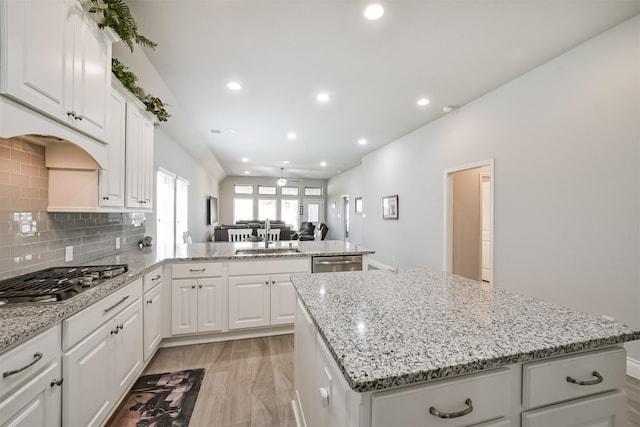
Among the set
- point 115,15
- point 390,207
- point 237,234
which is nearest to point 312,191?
point 237,234

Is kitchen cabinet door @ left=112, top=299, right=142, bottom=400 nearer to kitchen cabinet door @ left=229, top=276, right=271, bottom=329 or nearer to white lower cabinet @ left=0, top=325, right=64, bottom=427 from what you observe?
white lower cabinet @ left=0, top=325, right=64, bottom=427

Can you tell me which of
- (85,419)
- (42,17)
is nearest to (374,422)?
(85,419)

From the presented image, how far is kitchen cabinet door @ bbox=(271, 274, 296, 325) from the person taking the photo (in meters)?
2.73

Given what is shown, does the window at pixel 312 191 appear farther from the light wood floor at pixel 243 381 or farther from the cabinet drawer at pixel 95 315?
the cabinet drawer at pixel 95 315

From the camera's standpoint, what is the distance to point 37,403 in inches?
39.9

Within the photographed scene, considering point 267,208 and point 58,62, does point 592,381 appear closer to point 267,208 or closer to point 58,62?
point 58,62

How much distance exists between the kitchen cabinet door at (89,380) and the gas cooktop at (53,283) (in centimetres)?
26

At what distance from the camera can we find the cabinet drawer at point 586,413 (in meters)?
0.83

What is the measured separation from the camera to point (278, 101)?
3518 mm

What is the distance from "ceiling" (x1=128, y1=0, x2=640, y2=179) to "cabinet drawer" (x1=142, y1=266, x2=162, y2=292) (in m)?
2.02

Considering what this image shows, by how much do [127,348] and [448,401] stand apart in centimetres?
200

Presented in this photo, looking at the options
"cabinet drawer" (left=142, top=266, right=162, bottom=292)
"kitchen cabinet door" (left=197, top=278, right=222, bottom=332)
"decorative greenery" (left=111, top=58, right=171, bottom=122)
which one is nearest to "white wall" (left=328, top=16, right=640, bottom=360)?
"kitchen cabinet door" (left=197, top=278, right=222, bottom=332)

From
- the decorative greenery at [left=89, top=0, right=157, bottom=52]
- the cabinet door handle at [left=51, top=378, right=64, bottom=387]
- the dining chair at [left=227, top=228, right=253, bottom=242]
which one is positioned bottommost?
the cabinet door handle at [left=51, top=378, right=64, bottom=387]

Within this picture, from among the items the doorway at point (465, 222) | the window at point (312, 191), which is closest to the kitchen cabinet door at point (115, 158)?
the doorway at point (465, 222)
